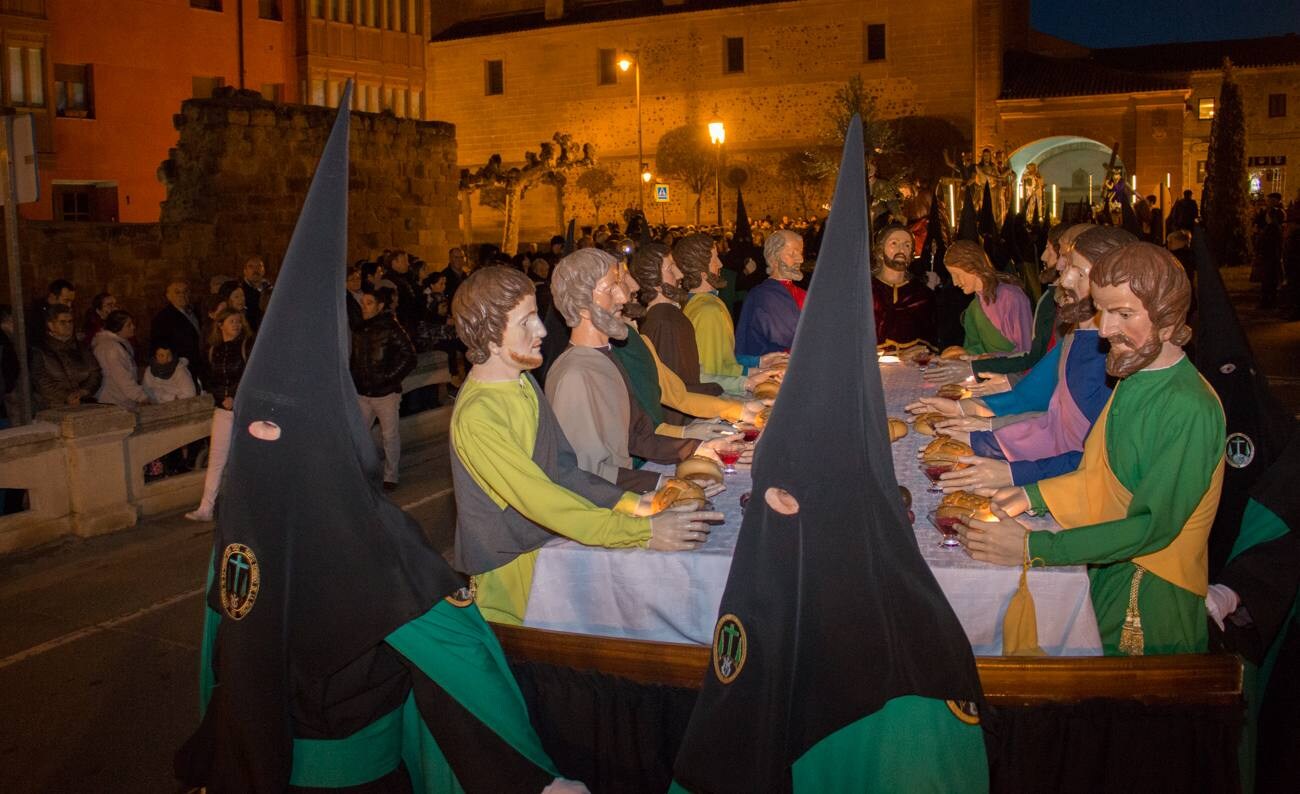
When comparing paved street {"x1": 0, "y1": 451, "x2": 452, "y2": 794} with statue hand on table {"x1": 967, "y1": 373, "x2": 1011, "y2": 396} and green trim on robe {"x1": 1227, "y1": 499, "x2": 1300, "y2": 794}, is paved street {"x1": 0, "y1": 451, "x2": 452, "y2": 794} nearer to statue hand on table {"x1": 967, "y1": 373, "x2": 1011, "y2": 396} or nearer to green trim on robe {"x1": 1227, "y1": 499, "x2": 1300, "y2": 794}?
statue hand on table {"x1": 967, "y1": 373, "x2": 1011, "y2": 396}

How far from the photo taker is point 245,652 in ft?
8.71

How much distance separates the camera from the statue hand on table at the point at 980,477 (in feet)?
12.9

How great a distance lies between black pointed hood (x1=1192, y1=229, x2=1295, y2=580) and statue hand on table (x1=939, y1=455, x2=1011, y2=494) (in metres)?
0.79

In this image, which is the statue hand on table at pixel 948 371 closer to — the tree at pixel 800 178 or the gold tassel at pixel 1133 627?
the gold tassel at pixel 1133 627

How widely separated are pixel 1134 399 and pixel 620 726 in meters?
1.71

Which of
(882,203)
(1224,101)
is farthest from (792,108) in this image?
(882,203)

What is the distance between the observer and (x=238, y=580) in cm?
269

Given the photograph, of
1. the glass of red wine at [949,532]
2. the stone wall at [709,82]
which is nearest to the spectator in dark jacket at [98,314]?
the glass of red wine at [949,532]

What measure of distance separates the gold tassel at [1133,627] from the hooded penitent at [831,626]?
29.3 inches

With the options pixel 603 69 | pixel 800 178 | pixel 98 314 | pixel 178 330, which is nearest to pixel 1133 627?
pixel 178 330

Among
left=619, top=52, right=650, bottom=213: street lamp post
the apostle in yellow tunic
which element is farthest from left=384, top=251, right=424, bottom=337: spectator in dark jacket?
left=619, top=52, right=650, bottom=213: street lamp post

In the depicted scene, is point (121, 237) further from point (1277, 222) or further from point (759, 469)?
point (1277, 222)

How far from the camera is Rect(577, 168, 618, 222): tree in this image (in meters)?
46.9

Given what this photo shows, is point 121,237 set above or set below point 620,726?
above
